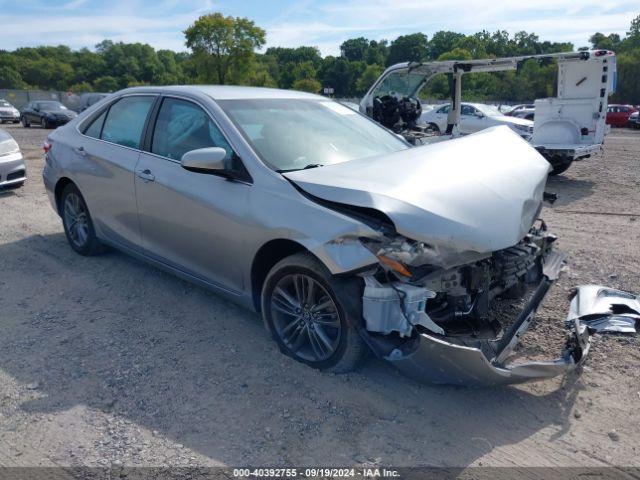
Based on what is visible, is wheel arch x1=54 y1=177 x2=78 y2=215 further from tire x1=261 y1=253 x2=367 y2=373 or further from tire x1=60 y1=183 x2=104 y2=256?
tire x1=261 y1=253 x2=367 y2=373

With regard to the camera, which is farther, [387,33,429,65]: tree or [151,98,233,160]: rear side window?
[387,33,429,65]: tree

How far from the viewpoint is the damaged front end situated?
9.66ft

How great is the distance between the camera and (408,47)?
11588 centimetres

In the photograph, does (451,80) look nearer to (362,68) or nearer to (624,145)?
(624,145)

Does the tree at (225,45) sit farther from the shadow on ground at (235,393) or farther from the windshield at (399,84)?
the shadow on ground at (235,393)

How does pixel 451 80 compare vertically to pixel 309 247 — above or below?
above

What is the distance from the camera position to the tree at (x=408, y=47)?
4478 inches

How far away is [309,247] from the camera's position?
3287 millimetres

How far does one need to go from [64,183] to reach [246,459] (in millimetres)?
4120

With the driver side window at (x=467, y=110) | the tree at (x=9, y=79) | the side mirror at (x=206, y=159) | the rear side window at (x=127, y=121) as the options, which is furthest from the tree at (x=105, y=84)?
the side mirror at (x=206, y=159)

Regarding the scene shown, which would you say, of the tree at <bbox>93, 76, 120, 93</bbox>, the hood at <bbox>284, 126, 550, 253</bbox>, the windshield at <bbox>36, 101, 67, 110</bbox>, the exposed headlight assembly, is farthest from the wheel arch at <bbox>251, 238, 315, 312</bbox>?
the tree at <bbox>93, 76, 120, 93</bbox>

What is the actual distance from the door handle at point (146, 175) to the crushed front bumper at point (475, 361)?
245 centimetres

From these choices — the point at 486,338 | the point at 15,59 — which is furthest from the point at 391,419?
the point at 15,59

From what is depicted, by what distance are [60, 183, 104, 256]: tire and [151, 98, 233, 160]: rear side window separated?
4.73 ft
